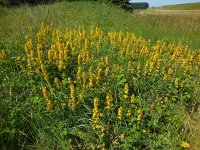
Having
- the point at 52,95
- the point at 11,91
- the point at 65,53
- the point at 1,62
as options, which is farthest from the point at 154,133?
the point at 1,62

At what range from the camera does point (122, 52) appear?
4609 millimetres

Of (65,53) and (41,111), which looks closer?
(41,111)

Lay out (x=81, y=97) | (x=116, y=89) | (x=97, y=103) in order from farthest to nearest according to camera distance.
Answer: (x=116, y=89) < (x=81, y=97) < (x=97, y=103)

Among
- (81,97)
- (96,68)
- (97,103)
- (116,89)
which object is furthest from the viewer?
(96,68)

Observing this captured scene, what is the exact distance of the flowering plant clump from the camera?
324 cm

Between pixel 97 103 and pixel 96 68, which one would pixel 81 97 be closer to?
pixel 97 103

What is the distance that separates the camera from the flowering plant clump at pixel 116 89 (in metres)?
3.24

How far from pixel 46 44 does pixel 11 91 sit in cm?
133

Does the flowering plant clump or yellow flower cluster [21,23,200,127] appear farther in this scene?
yellow flower cluster [21,23,200,127]

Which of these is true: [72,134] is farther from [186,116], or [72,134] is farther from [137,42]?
[137,42]

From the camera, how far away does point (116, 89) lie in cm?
371

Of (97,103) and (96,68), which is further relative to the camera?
(96,68)

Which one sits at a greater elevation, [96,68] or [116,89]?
[96,68]

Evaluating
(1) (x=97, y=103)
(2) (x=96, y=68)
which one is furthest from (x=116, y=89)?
(1) (x=97, y=103)
